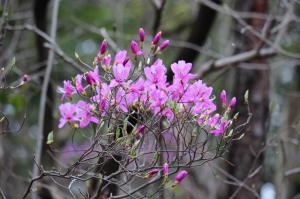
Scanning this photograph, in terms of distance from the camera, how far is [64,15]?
16.6 feet

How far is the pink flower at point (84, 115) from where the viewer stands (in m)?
1.84

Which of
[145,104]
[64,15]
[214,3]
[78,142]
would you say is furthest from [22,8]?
[145,104]

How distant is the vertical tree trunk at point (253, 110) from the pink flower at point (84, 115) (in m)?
1.84

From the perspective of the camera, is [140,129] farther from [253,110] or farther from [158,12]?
[253,110]

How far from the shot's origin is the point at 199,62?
5758 millimetres

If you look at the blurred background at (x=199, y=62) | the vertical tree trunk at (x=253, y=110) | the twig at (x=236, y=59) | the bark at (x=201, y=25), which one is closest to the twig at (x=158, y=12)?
the blurred background at (x=199, y=62)

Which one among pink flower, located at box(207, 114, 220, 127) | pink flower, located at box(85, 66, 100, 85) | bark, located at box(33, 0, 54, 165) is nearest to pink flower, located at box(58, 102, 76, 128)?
pink flower, located at box(85, 66, 100, 85)

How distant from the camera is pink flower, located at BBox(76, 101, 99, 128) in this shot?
1.84 meters

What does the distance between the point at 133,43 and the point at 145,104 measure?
0.23m

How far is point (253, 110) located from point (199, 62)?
2062 mm

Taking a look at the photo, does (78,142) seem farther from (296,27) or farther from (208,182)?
(296,27)

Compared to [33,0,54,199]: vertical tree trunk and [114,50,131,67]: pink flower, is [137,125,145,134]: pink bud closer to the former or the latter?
[114,50,131,67]: pink flower

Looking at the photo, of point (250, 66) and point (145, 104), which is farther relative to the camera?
point (250, 66)

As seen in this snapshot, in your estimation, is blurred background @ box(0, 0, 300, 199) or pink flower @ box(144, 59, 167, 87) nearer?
pink flower @ box(144, 59, 167, 87)
